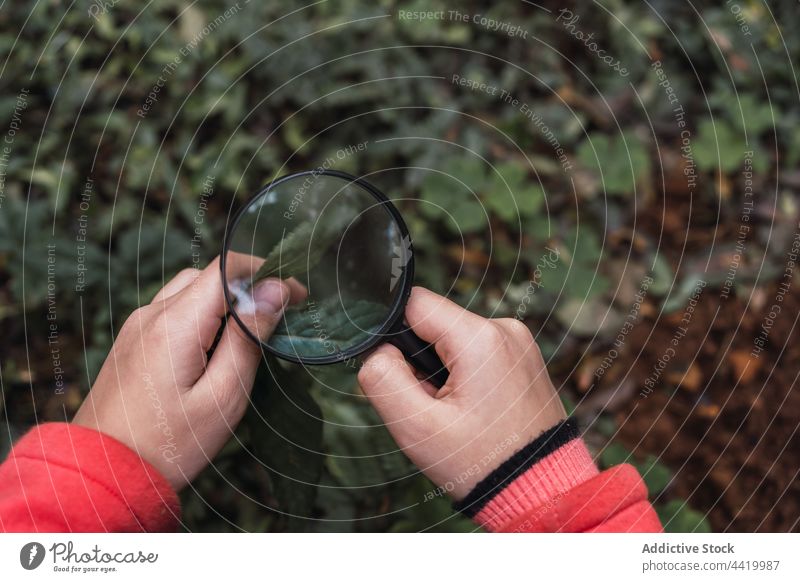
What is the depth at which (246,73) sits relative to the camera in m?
2.34

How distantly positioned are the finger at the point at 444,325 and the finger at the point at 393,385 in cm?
7

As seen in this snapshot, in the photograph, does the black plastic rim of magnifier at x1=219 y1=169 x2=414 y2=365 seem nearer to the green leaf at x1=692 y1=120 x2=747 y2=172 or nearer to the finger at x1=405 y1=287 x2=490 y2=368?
the finger at x1=405 y1=287 x2=490 y2=368

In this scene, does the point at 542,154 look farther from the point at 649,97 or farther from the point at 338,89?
the point at 338,89

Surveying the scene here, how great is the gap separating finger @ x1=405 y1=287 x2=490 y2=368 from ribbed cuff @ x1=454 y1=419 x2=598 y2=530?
25cm

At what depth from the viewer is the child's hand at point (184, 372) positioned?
1.38 meters

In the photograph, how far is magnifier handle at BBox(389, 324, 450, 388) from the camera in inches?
55.2

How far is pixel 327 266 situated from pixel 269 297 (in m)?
0.15

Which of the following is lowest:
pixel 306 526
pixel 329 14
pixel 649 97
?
pixel 306 526

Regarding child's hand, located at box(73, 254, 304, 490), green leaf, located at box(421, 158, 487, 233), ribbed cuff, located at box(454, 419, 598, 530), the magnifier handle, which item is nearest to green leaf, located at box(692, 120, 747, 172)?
green leaf, located at box(421, 158, 487, 233)

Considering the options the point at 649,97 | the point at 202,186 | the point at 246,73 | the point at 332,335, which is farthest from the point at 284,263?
the point at 649,97

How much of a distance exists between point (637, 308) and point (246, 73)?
5.07 ft

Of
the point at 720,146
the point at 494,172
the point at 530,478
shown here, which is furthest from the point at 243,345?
the point at 720,146

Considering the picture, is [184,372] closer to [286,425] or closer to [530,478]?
[286,425]

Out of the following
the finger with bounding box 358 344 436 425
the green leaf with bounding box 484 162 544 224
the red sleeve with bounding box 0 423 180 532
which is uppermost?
the green leaf with bounding box 484 162 544 224
